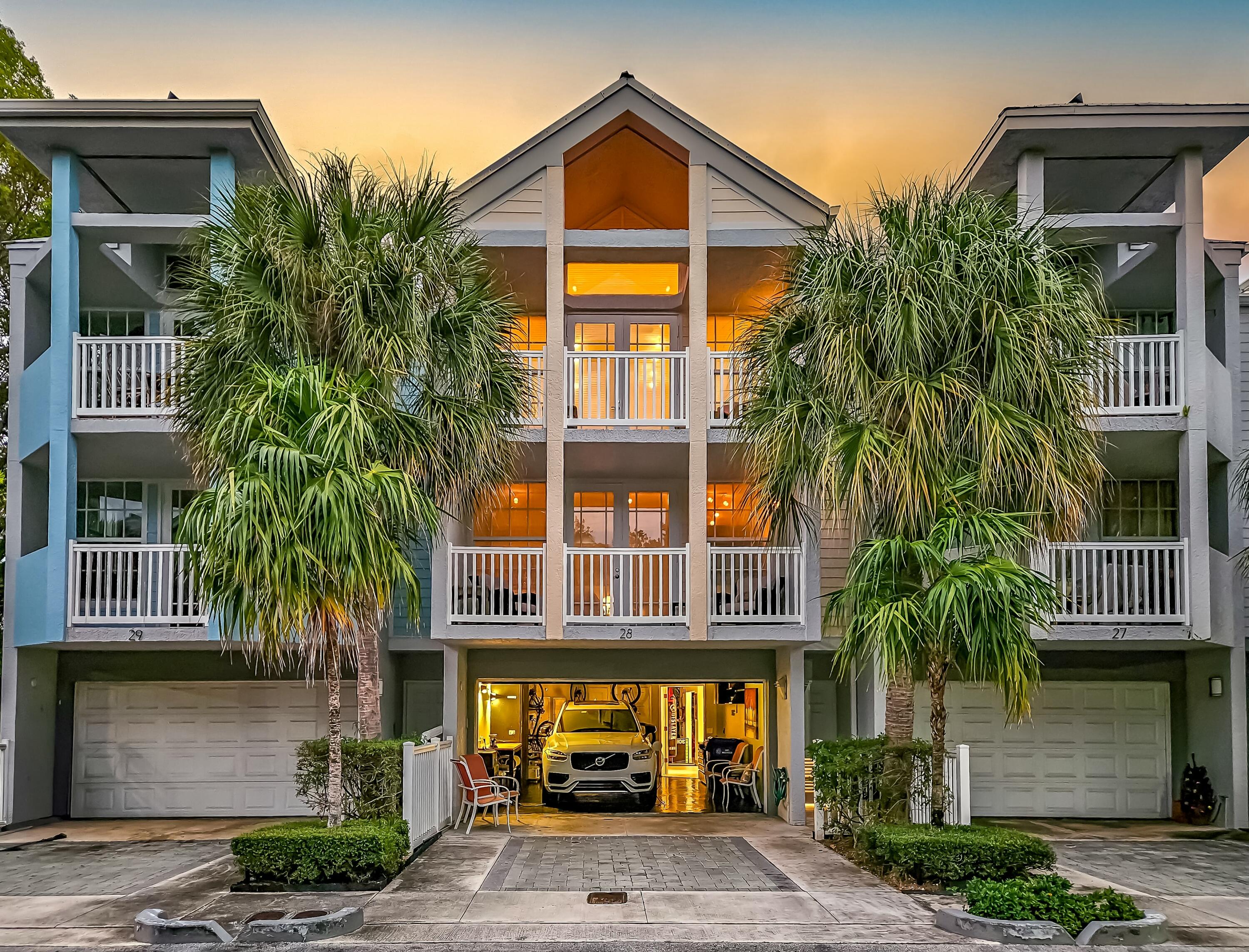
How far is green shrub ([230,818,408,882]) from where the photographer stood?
9.55 metres

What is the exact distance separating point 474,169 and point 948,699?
1752cm

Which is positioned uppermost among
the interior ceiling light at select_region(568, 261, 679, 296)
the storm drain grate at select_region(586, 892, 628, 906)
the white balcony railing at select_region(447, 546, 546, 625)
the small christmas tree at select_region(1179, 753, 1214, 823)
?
the interior ceiling light at select_region(568, 261, 679, 296)

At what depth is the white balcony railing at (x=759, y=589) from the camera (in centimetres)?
1367

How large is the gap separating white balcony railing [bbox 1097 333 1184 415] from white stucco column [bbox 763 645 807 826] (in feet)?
17.9

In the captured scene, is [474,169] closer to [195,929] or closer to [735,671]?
[735,671]

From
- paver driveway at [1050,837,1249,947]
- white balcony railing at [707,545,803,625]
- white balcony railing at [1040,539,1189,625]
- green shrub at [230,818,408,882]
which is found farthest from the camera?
white balcony railing at [707,545,803,625]

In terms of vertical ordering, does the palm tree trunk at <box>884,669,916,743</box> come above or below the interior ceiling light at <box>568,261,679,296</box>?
below

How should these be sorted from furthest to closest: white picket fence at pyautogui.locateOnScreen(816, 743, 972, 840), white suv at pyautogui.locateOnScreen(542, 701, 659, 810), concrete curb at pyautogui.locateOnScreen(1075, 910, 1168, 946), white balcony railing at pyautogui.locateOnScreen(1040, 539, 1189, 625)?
white suv at pyautogui.locateOnScreen(542, 701, 659, 810), white balcony railing at pyautogui.locateOnScreen(1040, 539, 1189, 625), white picket fence at pyautogui.locateOnScreen(816, 743, 972, 840), concrete curb at pyautogui.locateOnScreen(1075, 910, 1168, 946)

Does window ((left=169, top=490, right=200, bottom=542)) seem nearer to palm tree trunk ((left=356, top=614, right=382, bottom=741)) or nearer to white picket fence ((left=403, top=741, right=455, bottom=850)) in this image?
palm tree trunk ((left=356, top=614, right=382, bottom=741))

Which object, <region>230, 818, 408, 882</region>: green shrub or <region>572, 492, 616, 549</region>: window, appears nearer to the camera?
<region>230, 818, 408, 882</region>: green shrub

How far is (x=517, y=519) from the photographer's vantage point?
16.4m

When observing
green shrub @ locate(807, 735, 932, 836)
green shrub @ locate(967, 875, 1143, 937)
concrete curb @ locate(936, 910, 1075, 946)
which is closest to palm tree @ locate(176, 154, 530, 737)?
green shrub @ locate(807, 735, 932, 836)

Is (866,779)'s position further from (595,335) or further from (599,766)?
(595,335)

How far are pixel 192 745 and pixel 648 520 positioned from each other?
25.8ft
